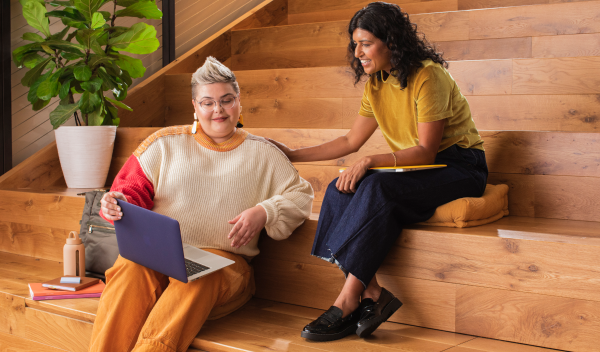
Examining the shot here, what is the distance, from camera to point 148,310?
1513 mm

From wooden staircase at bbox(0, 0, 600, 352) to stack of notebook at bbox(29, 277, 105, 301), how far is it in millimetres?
39

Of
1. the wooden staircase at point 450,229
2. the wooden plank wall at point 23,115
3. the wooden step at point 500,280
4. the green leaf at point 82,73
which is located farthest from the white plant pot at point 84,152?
the wooden step at point 500,280

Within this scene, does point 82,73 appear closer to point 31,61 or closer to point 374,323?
point 31,61

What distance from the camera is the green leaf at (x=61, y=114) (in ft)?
8.12

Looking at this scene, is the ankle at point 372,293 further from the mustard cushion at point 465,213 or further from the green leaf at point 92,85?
the green leaf at point 92,85

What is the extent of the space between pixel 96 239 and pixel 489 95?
1590 mm

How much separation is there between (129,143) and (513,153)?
167cm

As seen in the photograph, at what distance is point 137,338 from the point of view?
1.47 meters

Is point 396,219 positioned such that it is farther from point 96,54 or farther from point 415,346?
point 96,54

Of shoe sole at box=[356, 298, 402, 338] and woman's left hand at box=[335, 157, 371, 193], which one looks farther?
woman's left hand at box=[335, 157, 371, 193]

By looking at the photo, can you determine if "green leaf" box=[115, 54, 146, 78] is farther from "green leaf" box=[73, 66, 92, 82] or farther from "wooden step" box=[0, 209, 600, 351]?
"wooden step" box=[0, 209, 600, 351]

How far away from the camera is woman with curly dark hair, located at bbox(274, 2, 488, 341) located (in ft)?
4.79

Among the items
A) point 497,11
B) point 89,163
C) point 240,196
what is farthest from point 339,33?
point 240,196

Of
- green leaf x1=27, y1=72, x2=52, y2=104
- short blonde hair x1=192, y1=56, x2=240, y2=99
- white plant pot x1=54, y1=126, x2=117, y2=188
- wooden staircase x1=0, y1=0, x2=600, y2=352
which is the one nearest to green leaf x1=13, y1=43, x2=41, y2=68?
green leaf x1=27, y1=72, x2=52, y2=104
